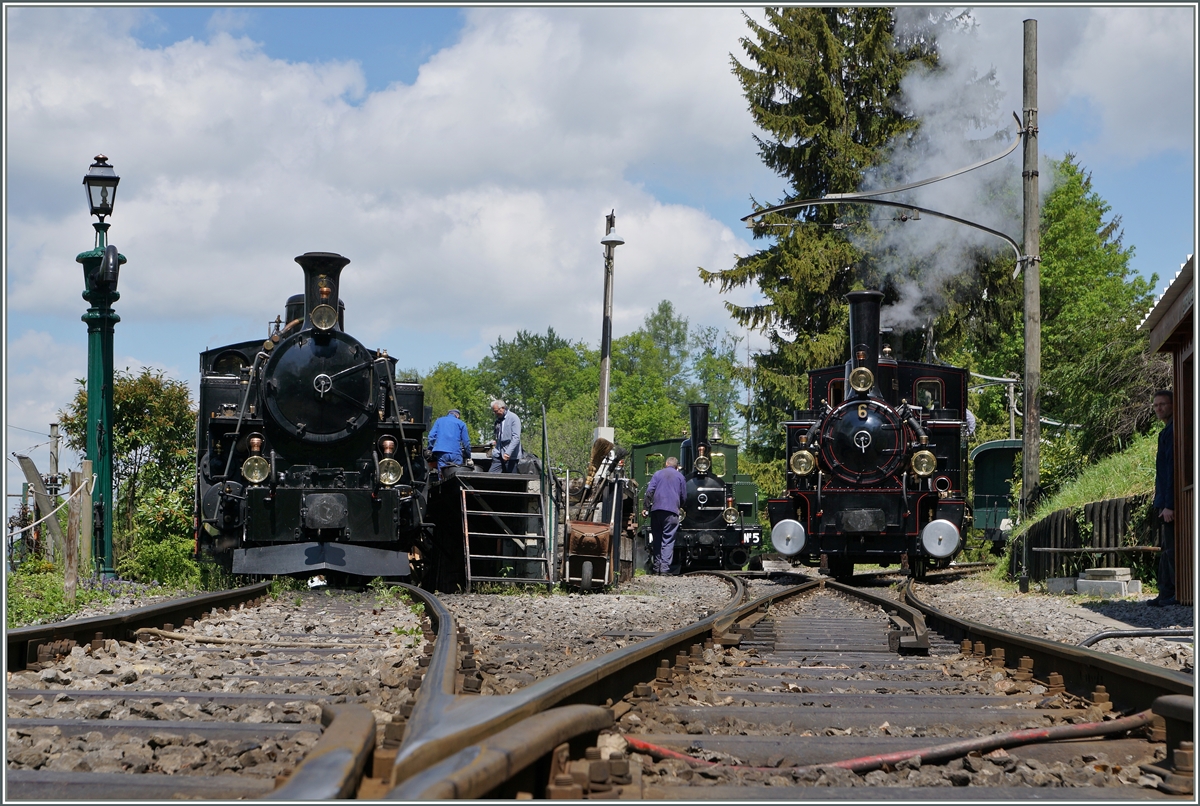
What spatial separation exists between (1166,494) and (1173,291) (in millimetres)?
1814

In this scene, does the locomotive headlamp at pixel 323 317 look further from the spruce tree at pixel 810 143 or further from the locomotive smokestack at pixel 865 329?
the spruce tree at pixel 810 143

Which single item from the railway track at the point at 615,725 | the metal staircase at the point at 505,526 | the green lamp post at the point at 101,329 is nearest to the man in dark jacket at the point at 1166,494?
the railway track at the point at 615,725

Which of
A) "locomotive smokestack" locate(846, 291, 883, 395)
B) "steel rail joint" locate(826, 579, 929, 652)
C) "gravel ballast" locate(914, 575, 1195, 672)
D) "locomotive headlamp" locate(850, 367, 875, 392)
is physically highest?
"locomotive smokestack" locate(846, 291, 883, 395)

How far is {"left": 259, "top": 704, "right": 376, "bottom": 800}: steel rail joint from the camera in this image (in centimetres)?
206

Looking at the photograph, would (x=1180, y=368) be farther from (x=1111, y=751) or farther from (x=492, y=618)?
(x=1111, y=751)

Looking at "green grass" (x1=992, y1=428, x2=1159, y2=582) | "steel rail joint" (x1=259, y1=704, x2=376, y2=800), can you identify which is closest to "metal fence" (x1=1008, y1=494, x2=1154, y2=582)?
"green grass" (x1=992, y1=428, x2=1159, y2=582)

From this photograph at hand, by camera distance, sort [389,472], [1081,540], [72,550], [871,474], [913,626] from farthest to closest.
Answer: [871,474], [1081,540], [389,472], [72,550], [913,626]

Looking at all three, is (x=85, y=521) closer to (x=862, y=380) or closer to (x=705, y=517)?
(x=862, y=380)

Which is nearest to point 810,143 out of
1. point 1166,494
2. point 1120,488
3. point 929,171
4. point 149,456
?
point 929,171

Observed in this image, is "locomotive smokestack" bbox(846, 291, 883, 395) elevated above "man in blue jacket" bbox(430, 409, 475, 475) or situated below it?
above

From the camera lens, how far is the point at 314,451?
12258 millimetres

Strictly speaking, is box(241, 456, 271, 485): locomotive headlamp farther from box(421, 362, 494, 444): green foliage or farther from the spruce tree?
box(421, 362, 494, 444): green foliage

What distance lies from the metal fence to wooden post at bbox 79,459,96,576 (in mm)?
9134

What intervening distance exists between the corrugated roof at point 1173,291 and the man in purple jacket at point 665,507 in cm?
992
